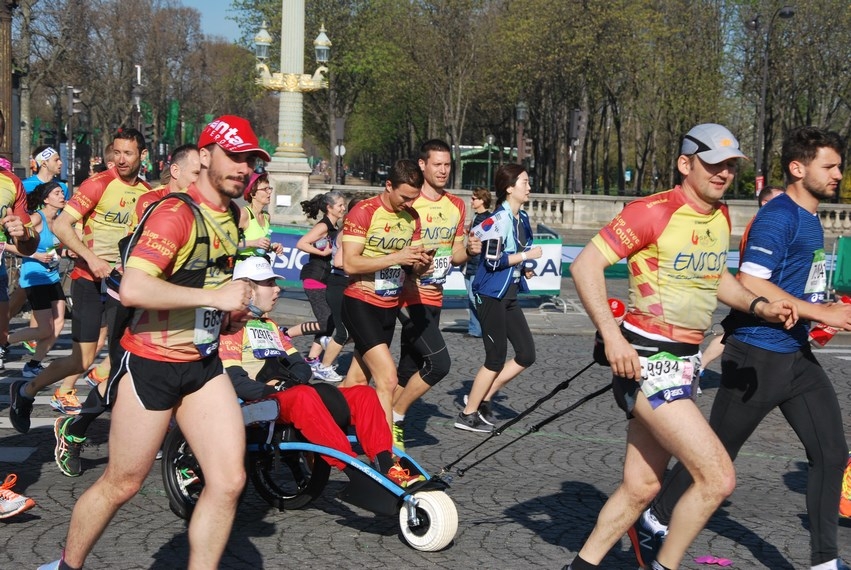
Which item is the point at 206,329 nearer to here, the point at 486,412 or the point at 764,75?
the point at 486,412

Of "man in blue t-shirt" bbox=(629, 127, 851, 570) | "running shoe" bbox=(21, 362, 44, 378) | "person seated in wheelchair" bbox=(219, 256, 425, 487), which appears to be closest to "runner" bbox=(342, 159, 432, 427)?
"person seated in wheelchair" bbox=(219, 256, 425, 487)

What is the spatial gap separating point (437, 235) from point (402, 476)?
2723 millimetres

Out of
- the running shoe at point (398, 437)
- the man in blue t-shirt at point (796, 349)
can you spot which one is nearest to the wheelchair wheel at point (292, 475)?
the running shoe at point (398, 437)

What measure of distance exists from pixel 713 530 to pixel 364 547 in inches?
72.4

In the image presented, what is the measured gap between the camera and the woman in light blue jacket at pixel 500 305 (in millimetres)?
9047

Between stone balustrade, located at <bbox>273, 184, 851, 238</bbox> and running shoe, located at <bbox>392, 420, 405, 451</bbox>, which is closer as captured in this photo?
running shoe, located at <bbox>392, 420, 405, 451</bbox>

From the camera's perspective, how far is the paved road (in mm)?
5727

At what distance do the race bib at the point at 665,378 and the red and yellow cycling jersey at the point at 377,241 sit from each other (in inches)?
117

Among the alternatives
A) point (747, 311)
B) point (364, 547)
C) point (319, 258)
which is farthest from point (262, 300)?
point (319, 258)

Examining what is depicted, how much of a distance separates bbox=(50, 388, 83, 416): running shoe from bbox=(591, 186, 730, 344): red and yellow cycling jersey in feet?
17.5

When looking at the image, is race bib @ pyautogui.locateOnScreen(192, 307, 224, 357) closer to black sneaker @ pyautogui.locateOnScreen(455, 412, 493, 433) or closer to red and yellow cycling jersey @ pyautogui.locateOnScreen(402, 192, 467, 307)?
red and yellow cycling jersey @ pyautogui.locateOnScreen(402, 192, 467, 307)

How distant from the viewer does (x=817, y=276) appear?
5559mm

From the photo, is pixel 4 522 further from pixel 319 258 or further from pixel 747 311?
pixel 319 258

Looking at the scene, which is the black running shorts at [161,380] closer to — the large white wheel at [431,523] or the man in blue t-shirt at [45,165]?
the large white wheel at [431,523]
